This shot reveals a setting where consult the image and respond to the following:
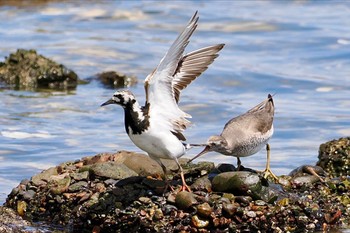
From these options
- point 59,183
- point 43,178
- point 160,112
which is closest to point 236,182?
point 160,112

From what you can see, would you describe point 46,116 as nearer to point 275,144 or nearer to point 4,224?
point 275,144

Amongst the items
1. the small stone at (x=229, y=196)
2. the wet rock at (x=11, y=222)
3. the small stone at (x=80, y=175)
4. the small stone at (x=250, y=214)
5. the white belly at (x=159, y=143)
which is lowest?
the wet rock at (x=11, y=222)

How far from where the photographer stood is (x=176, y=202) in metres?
8.14

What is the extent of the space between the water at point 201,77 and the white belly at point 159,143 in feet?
7.43

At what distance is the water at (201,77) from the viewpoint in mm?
12109

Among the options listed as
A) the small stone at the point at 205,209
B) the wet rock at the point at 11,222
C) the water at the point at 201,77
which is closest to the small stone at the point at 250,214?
the small stone at the point at 205,209

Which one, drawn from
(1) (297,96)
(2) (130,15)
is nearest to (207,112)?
(1) (297,96)

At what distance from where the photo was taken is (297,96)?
1533 centimetres

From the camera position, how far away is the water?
39.7 feet

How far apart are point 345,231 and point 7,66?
365 inches

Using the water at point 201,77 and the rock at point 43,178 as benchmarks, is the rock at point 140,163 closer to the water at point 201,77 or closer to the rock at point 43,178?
the rock at point 43,178

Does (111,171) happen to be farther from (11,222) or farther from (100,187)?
(11,222)

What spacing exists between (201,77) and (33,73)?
304 centimetres

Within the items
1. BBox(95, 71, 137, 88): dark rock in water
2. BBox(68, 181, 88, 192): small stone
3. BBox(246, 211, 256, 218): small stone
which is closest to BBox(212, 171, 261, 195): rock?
BBox(246, 211, 256, 218): small stone
